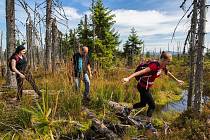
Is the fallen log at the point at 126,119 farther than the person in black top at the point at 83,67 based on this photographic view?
No

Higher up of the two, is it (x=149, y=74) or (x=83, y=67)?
(x=83, y=67)

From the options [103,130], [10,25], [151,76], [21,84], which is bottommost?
[103,130]

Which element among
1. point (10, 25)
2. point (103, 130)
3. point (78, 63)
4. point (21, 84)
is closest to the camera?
point (103, 130)

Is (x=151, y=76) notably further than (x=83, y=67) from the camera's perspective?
No

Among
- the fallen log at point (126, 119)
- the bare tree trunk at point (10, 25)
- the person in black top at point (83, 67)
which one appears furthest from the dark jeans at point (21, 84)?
the bare tree trunk at point (10, 25)

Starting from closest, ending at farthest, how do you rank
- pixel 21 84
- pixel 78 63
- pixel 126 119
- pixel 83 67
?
pixel 126 119, pixel 21 84, pixel 78 63, pixel 83 67

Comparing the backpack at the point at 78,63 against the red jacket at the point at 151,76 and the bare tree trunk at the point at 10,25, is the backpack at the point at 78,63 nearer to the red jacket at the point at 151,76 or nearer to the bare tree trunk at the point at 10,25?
the red jacket at the point at 151,76

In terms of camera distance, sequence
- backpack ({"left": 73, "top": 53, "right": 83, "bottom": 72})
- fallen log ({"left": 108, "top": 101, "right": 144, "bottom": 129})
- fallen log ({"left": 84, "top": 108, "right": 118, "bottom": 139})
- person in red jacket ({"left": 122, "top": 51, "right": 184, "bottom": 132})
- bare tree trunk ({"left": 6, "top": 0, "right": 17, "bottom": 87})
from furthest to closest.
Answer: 1. bare tree trunk ({"left": 6, "top": 0, "right": 17, "bottom": 87})
2. backpack ({"left": 73, "top": 53, "right": 83, "bottom": 72})
3. fallen log ({"left": 108, "top": 101, "right": 144, "bottom": 129})
4. person in red jacket ({"left": 122, "top": 51, "right": 184, "bottom": 132})
5. fallen log ({"left": 84, "top": 108, "right": 118, "bottom": 139})

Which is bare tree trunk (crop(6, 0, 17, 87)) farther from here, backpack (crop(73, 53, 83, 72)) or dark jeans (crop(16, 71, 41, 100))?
backpack (crop(73, 53, 83, 72))

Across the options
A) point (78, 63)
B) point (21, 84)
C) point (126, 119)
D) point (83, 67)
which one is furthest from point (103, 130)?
point (83, 67)

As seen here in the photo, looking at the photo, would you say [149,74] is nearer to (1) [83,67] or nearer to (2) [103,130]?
(2) [103,130]

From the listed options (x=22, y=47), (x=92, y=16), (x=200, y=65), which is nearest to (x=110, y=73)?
(x=22, y=47)

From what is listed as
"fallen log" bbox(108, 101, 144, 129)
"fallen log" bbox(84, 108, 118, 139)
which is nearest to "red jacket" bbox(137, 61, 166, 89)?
"fallen log" bbox(108, 101, 144, 129)

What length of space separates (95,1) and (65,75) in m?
27.8
